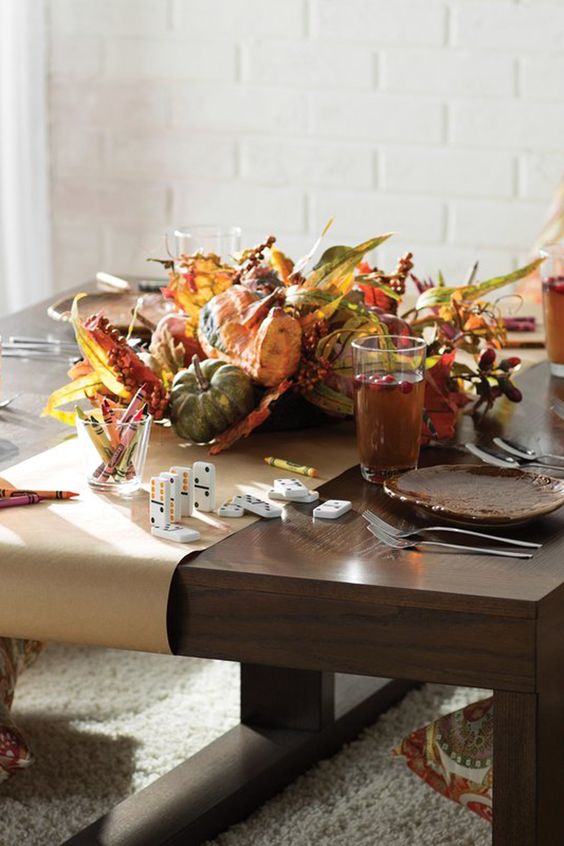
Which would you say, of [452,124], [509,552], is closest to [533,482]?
[509,552]

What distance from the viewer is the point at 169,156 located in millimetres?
3541

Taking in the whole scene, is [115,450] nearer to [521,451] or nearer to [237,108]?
[521,451]

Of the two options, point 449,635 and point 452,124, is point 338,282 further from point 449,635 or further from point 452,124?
point 452,124

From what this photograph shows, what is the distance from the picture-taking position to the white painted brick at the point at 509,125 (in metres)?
3.22

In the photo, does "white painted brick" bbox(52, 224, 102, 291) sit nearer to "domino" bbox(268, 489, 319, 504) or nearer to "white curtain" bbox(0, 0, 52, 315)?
"white curtain" bbox(0, 0, 52, 315)

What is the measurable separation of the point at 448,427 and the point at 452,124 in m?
1.95

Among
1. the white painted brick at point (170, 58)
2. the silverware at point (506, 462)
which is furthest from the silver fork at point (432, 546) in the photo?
the white painted brick at point (170, 58)


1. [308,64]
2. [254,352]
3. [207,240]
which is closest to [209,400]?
[254,352]

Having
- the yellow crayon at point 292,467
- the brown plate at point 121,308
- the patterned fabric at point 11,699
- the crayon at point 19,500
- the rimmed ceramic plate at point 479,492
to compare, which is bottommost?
the patterned fabric at point 11,699

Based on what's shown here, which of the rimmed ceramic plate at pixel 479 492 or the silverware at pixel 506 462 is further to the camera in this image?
the silverware at pixel 506 462

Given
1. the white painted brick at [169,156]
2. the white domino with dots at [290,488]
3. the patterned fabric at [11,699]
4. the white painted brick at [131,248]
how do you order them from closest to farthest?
1. the white domino with dots at [290,488]
2. the patterned fabric at [11,699]
3. the white painted brick at [169,156]
4. the white painted brick at [131,248]

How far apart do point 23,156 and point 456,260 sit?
114 cm

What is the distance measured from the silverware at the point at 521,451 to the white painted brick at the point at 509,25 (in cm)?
192

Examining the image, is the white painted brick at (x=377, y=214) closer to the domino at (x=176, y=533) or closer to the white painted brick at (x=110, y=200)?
the white painted brick at (x=110, y=200)
